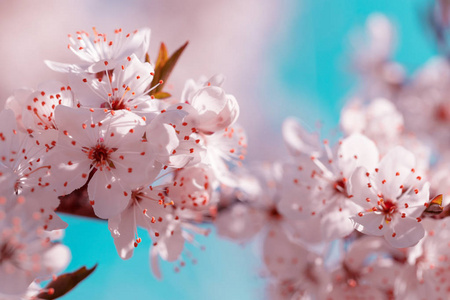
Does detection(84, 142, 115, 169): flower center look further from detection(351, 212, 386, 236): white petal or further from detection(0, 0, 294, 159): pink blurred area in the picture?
detection(0, 0, 294, 159): pink blurred area

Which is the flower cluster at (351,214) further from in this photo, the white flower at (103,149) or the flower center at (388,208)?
the white flower at (103,149)

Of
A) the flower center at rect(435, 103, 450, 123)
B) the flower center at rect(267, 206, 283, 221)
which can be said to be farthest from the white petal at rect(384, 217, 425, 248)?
the flower center at rect(435, 103, 450, 123)

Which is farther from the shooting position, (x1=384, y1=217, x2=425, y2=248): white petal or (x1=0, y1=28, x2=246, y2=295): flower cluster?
(x1=384, y1=217, x2=425, y2=248): white petal

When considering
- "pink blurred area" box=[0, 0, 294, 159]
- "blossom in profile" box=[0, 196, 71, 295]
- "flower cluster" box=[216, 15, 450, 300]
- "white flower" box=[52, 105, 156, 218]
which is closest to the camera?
"blossom in profile" box=[0, 196, 71, 295]

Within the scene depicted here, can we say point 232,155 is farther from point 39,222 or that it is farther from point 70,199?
point 39,222

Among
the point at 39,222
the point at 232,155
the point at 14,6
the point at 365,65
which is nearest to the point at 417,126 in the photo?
the point at 365,65

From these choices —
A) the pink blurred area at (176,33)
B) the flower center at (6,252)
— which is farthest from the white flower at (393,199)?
the pink blurred area at (176,33)

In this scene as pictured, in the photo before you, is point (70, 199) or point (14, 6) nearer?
point (70, 199)
